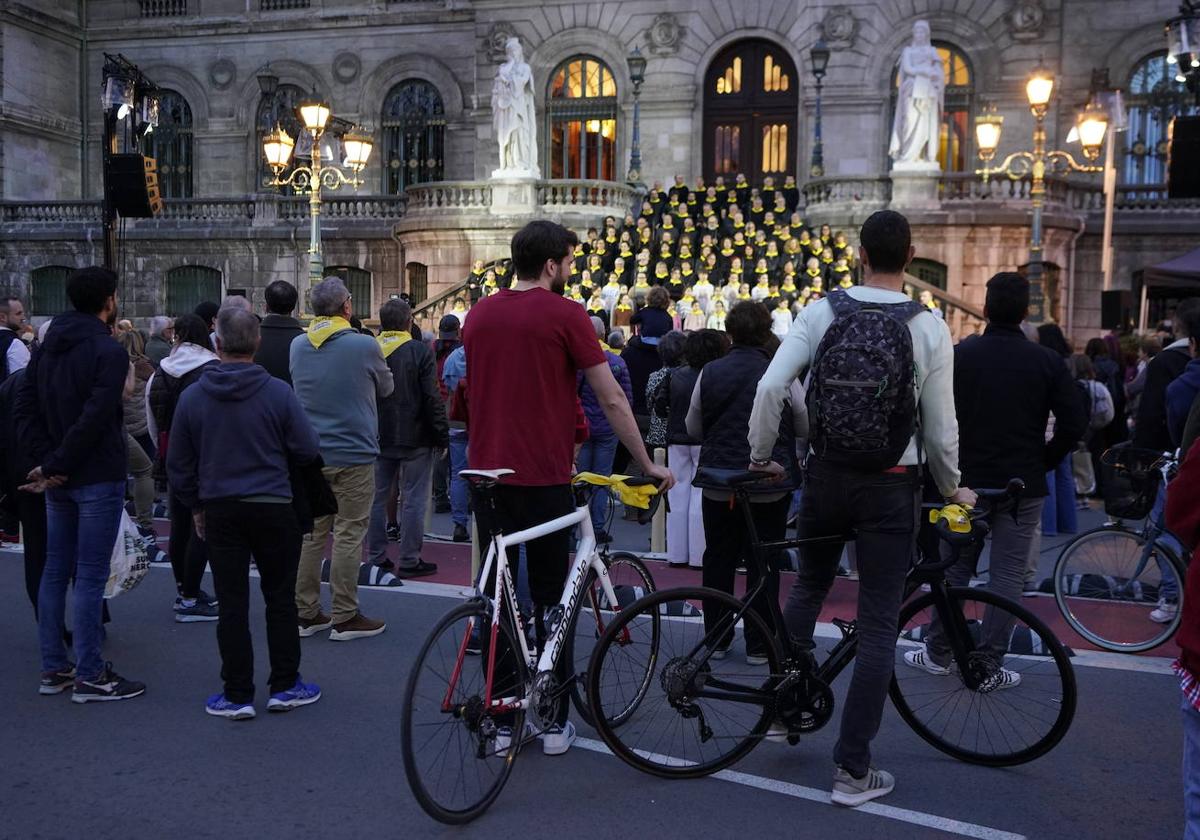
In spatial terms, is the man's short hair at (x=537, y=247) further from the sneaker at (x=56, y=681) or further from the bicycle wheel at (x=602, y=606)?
the sneaker at (x=56, y=681)

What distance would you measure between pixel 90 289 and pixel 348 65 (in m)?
31.5

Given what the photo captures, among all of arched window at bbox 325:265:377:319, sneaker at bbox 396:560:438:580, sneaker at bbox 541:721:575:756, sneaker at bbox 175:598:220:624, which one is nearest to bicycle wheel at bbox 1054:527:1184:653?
sneaker at bbox 541:721:575:756

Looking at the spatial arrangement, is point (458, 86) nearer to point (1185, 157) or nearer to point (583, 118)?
point (583, 118)

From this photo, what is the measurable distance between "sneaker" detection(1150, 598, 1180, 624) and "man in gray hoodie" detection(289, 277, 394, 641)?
4719mm

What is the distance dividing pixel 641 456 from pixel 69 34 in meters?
38.3

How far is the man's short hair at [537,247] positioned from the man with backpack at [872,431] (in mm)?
1044

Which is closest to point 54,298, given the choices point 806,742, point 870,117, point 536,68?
point 536,68

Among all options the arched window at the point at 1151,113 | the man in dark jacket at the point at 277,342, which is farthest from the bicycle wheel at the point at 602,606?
the arched window at the point at 1151,113

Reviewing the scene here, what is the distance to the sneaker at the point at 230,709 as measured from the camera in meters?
5.99

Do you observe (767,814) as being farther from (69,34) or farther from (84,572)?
(69,34)

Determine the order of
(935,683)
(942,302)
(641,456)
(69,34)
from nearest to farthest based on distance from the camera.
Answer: (641,456)
(935,683)
(942,302)
(69,34)

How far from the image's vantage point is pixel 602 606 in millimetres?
5457

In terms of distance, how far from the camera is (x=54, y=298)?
3531 cm

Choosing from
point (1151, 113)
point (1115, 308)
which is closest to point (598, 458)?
point (1115, 308)
